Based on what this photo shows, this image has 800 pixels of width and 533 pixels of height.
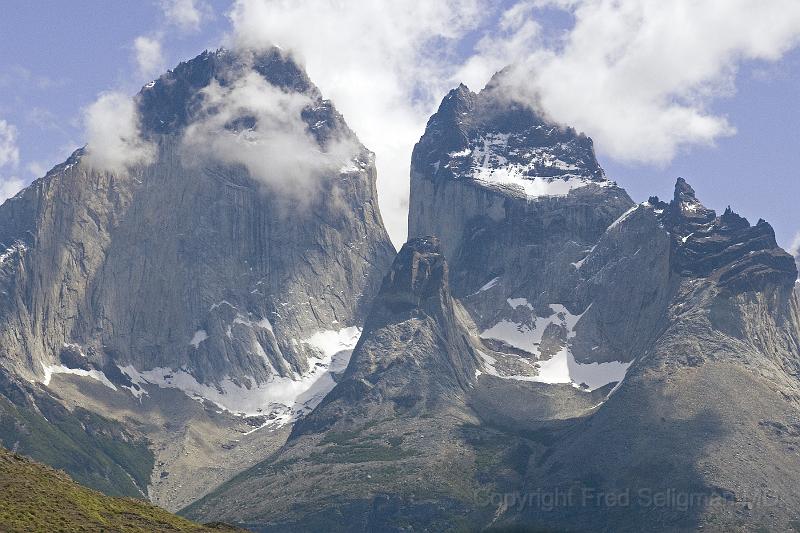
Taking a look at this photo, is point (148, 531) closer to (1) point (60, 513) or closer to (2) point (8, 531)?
(1) point (60, 513)

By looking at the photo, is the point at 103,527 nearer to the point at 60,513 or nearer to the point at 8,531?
the point at 60,513

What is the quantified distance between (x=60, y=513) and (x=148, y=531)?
13102 mm

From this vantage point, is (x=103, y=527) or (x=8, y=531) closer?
(x=8, y=531)

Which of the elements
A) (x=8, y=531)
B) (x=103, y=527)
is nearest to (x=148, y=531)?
(x=103, y=527)

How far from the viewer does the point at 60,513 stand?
632ft

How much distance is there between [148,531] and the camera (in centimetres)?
19988

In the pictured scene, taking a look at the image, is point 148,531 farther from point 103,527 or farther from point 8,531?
point 8,531

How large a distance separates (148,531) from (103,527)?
26.8ft

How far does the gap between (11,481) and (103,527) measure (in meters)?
15.7

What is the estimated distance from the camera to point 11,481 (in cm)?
19925

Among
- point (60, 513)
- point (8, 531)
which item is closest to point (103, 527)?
point (60, 513)

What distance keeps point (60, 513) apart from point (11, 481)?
11.0m

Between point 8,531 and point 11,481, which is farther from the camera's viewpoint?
A: point 11,481

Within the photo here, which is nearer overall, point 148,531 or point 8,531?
point 8,531
